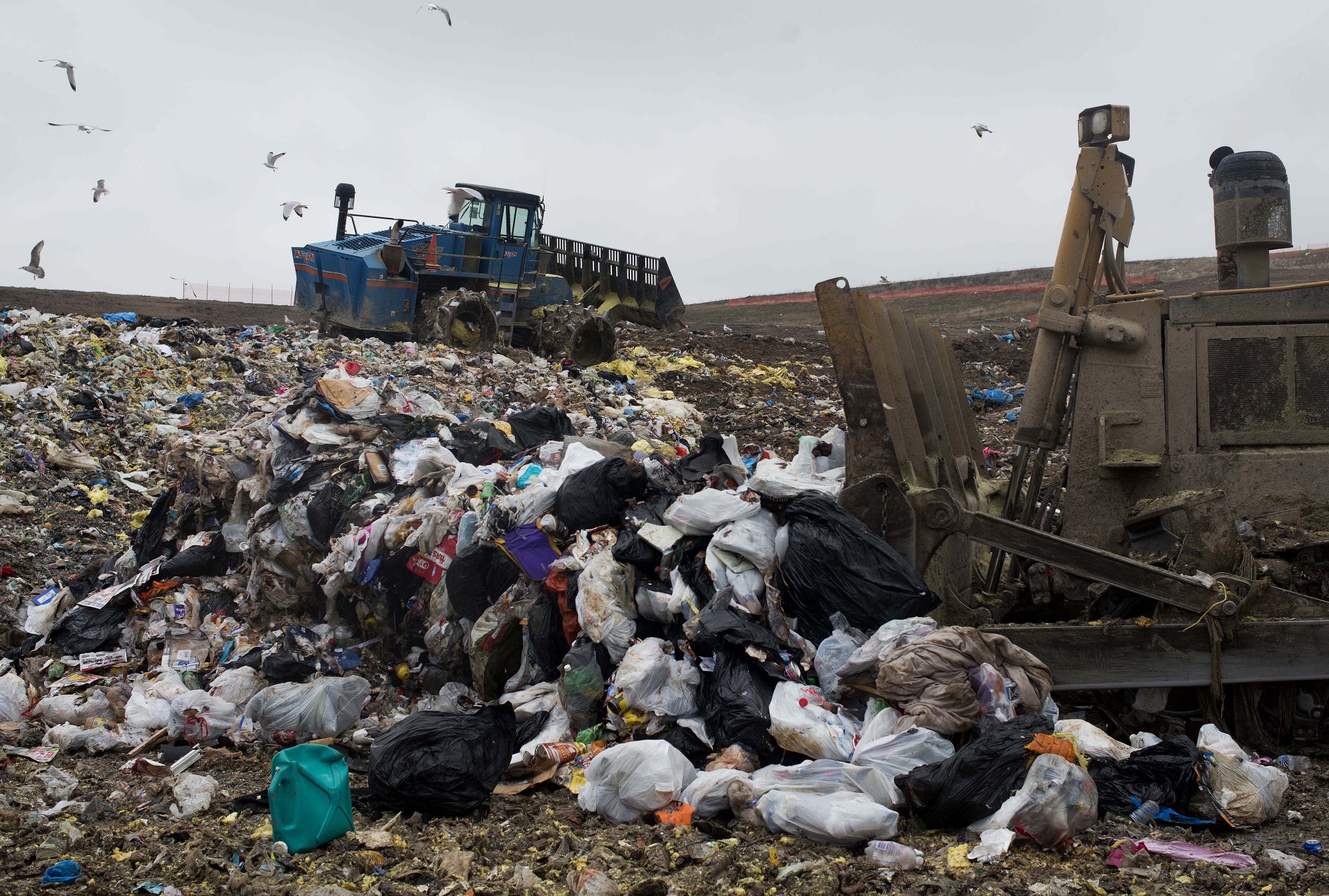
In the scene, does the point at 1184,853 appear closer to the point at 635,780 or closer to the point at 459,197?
the point at 635,780

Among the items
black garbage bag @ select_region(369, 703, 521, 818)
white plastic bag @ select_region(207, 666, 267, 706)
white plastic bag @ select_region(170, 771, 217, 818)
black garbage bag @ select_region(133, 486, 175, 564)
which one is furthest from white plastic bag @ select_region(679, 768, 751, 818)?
black garbage bag @ select_region(133, 486, 175, 564)

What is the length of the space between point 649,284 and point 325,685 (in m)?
16.4

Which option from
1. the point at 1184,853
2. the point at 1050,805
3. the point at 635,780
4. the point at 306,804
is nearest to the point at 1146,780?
the point at 1184,853

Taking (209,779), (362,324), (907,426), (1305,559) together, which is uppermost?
(362,324)

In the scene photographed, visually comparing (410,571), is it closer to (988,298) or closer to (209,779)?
(209,779)

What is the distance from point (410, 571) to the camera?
5.13 m

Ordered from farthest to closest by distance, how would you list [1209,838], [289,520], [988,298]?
[988,298], [289,520], [1209,838]

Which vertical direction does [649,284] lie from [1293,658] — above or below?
above

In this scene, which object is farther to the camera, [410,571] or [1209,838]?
[410,571]

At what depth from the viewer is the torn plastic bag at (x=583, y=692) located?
3.99m

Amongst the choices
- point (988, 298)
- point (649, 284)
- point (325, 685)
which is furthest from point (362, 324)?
point (988, 298)

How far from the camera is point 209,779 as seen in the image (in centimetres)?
373

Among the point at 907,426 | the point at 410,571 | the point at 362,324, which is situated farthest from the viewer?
the point at 362,324

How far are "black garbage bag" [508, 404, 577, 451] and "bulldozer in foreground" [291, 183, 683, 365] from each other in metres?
7.85
